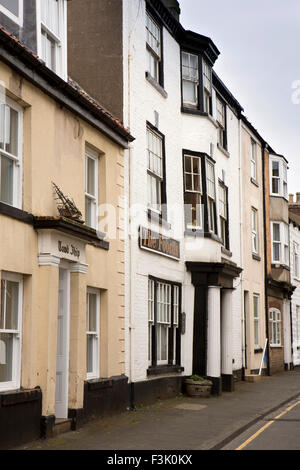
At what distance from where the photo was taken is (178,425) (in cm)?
1371

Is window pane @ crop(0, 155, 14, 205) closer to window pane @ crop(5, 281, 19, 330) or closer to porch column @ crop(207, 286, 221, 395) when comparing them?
window pane @ crop(5, 281, 19, 330)

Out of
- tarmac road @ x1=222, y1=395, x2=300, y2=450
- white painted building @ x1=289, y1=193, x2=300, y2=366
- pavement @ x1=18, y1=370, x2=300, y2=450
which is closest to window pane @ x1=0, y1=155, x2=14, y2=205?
pavement @ x1=18, y1=370, x2=300, y2=450

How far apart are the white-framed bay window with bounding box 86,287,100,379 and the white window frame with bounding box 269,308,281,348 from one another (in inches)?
663

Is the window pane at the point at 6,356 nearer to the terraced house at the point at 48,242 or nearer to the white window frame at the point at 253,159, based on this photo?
the terraced house at the point at 48,242

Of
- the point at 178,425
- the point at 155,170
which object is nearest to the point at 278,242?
the point at 155,170

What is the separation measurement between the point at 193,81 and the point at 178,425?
11.2 meters

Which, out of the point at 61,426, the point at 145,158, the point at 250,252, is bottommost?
the point at 61,426

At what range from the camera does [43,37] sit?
1330 centimetres

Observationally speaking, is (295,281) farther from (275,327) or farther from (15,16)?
(15,16)

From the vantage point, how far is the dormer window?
829 inches

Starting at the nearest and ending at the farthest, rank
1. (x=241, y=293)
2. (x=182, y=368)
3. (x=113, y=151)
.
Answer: (x=113, y=151)
(x=182, y=368)
(x=241, y=293)

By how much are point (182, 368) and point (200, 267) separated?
9.69 feet
